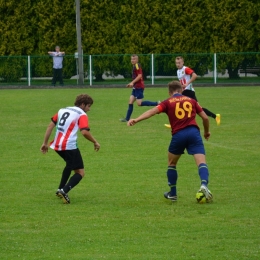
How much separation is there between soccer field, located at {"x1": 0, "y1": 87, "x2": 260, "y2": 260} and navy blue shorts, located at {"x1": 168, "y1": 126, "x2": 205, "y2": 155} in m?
0.69

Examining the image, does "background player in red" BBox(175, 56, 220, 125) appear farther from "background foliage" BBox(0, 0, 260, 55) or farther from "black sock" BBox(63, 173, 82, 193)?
"background foliage" BBox(0, 0, 260, 55)

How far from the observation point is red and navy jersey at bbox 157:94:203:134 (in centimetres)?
993

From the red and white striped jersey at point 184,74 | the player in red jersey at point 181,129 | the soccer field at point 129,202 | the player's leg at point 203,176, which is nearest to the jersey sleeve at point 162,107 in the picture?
the player in red jersey at point 181,129

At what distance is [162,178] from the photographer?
12.2 meters

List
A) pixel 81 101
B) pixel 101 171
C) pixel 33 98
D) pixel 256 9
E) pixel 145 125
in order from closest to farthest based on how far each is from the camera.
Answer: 1. pixel 81 101
2. pixel 101 171
3. pixel 145 125
4. pixel 33 98
5. pixel 256 9

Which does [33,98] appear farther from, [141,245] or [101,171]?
[141,245]

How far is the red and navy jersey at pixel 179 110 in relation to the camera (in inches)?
391

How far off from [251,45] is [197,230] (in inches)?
1317

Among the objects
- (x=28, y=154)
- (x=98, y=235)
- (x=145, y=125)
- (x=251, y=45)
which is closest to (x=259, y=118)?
(x=145, y=125)

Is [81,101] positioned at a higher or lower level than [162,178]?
higher

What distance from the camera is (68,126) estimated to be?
1012 centimetres

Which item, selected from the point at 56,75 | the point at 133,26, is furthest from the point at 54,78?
the point at 133,26

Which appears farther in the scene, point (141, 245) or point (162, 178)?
point (162, 178)

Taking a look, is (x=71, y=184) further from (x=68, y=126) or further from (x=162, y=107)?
(x=162, y=107)
